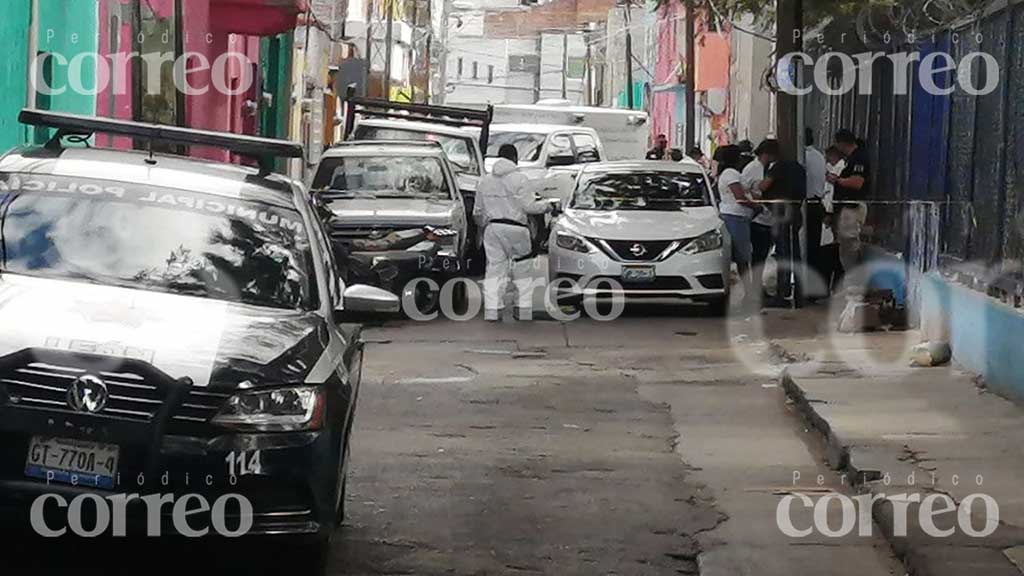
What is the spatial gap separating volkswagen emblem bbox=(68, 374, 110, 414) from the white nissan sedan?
515 inches

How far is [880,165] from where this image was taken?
21453 millimetres

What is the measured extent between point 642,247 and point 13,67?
6.58m

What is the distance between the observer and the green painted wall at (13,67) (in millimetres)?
16750

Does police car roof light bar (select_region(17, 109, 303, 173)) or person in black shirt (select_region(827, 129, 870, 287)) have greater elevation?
police car roof light bar (select_region(17, 109, 303, 173))

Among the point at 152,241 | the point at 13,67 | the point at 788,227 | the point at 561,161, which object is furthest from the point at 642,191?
the point at 152,241

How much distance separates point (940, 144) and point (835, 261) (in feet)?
12.1

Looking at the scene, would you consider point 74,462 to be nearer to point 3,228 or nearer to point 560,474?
point 3,228

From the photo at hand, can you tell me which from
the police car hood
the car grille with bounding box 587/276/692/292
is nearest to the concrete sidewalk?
the police car hood

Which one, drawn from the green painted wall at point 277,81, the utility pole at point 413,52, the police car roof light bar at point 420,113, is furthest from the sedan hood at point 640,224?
the utility pole at point 413,52

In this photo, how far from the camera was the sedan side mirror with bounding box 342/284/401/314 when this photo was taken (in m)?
8.87

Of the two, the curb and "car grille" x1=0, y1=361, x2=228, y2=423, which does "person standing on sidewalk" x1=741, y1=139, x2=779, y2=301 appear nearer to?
the curb

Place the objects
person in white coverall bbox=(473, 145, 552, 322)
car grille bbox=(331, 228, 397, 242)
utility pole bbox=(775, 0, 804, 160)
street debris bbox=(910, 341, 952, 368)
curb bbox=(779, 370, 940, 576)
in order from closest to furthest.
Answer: curb bbox=(779, 370, 940, 576) < street debris bbox=(910, 341, 952, 368) < car grille bbox=(331, 228, 397, 242) < person in white coverall bbox=(473, 145, 552, 322) < utility pole bbox=(775, 0, 804, 160)

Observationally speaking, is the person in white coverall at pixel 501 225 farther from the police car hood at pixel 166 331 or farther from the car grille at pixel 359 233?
the police car hood at pixel 166 331

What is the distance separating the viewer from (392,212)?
65.4 feet
